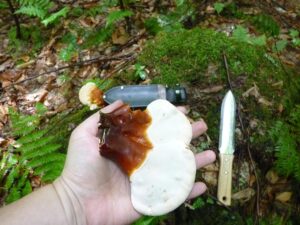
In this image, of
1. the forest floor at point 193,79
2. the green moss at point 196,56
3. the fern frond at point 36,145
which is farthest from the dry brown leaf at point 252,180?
the fern frond at point 36,145

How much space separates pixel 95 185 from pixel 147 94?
0.93m

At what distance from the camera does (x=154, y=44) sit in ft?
13.1

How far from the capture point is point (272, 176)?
3.31 metres

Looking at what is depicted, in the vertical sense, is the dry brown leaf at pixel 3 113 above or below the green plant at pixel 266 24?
below

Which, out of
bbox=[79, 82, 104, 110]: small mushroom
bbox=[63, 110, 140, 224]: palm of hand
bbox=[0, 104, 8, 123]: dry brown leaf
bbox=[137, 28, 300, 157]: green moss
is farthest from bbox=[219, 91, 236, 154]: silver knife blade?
bbox=[0, 104, 8, 123]: dry brown leaf

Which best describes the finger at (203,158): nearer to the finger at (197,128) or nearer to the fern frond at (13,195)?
the finger at (197,128)

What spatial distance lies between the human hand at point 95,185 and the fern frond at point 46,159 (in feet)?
1.78

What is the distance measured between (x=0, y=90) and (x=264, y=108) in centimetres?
349

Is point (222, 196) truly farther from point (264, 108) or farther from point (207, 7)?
point (207, 7)

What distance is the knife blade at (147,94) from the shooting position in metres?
3.26

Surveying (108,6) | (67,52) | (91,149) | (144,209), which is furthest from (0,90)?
(144,209)

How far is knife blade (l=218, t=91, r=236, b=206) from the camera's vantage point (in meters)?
2.98

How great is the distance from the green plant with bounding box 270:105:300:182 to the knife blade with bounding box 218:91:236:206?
0.41 metres

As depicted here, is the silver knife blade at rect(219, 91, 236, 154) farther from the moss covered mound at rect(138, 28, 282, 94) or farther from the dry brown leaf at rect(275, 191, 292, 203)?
the dry brown leaf at rect(275, 191, 292, 203)
